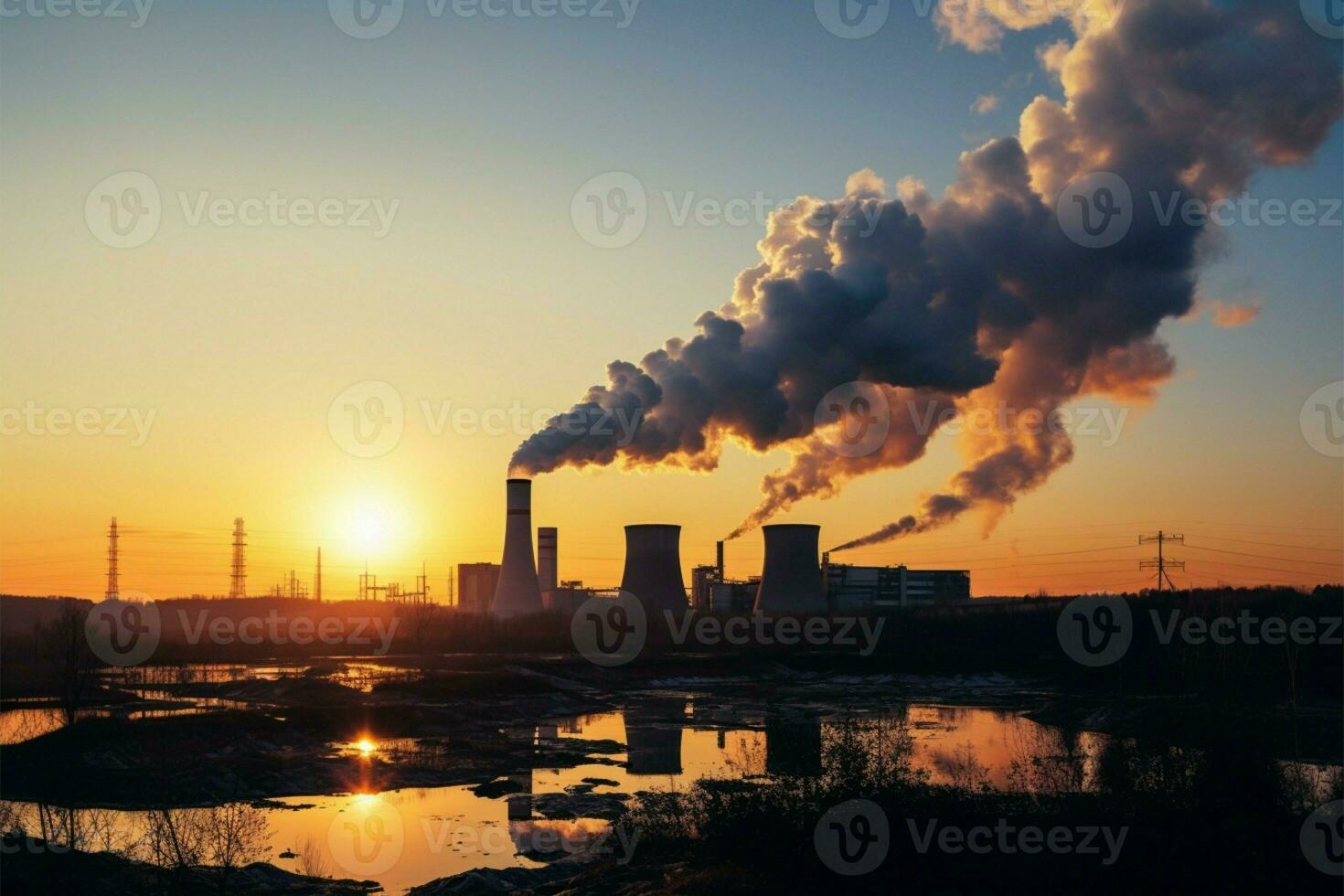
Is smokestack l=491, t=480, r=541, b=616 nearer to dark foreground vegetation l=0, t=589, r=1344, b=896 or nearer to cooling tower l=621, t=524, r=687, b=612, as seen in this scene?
cooling tower l=621, t=524, r=687, b=612

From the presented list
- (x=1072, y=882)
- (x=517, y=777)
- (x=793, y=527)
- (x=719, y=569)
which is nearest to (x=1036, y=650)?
(x=793, y=527)

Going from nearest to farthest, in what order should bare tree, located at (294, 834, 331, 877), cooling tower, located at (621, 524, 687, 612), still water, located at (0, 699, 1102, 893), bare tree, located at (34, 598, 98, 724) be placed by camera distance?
1. bare tree, located at (294, 834, 331, 877)
2. still water, located at (0, 699, 1102, 893)
3. bare tree, located at (34, 598, 98, 724)
4. cooling tower, located at (621, 524, 687, 612)

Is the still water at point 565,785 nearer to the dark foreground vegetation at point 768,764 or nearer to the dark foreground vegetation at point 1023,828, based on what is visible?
the dark foreground vegetation at point 768,764

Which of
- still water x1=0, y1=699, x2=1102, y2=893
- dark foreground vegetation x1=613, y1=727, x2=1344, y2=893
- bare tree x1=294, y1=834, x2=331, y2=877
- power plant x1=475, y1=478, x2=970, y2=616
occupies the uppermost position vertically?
power plant x1=475, y1=478, x2=970, y2=616

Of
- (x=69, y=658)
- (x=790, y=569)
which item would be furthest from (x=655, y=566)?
(x=69, y=658)

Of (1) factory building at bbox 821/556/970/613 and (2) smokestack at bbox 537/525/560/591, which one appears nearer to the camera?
(2) smokestack at bbox 537/525/560/591

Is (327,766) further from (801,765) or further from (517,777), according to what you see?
(801,765)

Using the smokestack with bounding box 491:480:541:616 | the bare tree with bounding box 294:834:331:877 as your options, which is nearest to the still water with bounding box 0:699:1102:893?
the bare tree with bounding box 294:834:331:877
